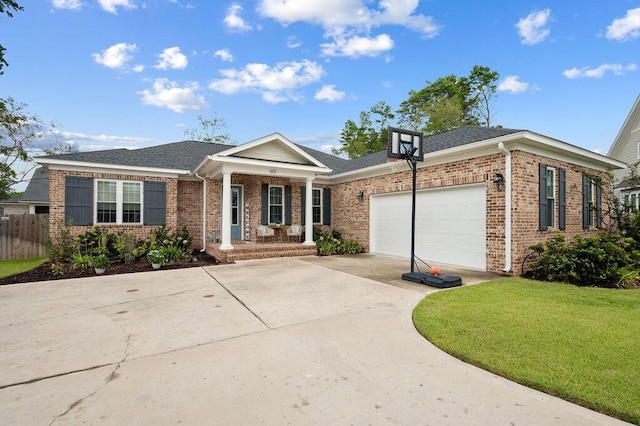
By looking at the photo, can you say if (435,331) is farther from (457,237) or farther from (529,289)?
(457,237)

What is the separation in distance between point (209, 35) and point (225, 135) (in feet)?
64.2

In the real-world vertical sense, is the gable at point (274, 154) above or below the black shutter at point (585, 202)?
above

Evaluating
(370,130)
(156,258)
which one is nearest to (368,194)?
(156,258)

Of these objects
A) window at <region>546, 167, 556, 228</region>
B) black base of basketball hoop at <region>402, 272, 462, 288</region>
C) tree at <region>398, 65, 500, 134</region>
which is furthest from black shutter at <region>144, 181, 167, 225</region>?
tree at <region>398, 65, 500, 134</region>

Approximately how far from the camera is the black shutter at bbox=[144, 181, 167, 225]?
11258 mm

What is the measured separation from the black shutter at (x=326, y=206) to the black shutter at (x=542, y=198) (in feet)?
27.1

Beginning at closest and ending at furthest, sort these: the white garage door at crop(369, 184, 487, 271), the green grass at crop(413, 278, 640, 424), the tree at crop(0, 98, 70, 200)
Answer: the green grass at crop(413, 278, 640, 424) → the white garage door at crop(369, 184, 487, 271) → the tree at crop(0, 98, 70, 200)

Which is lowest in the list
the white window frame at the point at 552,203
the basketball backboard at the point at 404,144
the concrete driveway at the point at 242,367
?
the concrete driveway at the point at 242,367

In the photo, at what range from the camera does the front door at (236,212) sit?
12.7 meters

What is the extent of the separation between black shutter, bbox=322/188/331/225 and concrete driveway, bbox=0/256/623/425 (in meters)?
8.38

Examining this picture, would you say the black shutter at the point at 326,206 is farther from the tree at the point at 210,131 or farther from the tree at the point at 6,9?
the tree at the point at 210,131

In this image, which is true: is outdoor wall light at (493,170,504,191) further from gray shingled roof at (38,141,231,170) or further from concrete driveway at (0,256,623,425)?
gray shingled roof at (38,141,231,170)

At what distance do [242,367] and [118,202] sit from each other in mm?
10537

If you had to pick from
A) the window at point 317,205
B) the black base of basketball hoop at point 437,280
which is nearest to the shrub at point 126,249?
the window at point 317,205
